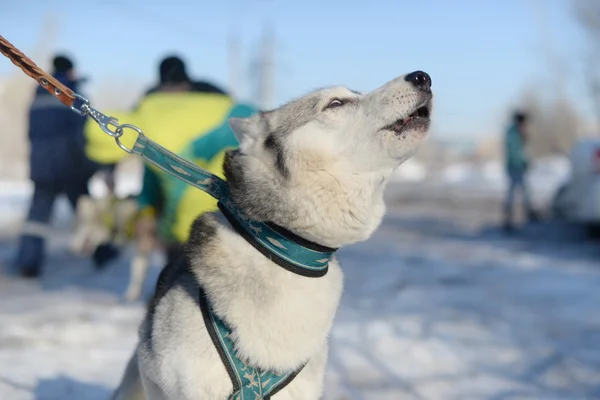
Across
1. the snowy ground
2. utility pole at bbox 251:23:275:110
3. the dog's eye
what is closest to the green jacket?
the snowy ground

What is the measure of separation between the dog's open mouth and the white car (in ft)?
25.7

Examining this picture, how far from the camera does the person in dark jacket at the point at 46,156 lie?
276 inches

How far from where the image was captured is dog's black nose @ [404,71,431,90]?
221 centimetres

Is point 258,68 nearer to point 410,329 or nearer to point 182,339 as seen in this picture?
point 410,329

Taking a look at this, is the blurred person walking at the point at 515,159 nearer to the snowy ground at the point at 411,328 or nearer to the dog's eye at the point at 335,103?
the snowy ground at the point at 411,328

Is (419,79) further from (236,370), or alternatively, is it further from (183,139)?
(183,139)

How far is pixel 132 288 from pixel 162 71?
2.12m

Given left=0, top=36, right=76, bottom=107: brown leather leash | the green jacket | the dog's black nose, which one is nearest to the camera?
the dog's black nose

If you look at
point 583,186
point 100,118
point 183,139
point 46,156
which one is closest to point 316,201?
point 100,118

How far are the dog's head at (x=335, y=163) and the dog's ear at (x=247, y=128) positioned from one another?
0.07 m

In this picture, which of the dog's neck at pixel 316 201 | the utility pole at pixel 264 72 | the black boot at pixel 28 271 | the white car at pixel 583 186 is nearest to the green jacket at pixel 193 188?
the dog's neck at pixel 316 201

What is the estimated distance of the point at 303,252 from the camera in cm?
217

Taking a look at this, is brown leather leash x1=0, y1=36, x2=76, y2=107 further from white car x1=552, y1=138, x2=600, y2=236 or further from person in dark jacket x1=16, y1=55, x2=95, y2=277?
white car x1=552, y1=138, x2=600, y2=236

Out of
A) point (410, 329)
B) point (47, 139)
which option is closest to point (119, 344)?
point (410, 329)
